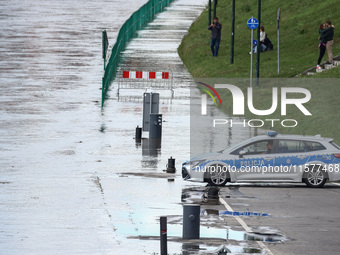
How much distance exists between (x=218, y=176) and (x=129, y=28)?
4150 centimetres

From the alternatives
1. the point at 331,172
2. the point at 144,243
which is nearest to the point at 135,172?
the point at 331,172

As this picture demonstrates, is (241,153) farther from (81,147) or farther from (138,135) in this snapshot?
(138,135)

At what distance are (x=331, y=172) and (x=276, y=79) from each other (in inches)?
749

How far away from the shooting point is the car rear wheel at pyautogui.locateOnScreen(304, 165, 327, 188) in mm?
23812

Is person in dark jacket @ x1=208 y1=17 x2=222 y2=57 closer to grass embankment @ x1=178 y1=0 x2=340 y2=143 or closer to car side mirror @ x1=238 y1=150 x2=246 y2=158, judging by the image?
grass embankment @ x1=178 y1=0 x2=340 y2=143

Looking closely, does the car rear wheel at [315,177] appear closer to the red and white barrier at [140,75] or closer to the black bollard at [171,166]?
the black bollard at [171,166]

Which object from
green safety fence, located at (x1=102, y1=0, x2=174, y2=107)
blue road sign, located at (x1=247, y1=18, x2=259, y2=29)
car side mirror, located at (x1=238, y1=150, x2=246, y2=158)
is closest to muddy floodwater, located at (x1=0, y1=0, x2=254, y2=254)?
green safety fence, located at (x1=102, y1=0, x2=174, y2=107)

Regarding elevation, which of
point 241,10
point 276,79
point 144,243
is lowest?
point 144,243

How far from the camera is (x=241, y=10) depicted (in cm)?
6781

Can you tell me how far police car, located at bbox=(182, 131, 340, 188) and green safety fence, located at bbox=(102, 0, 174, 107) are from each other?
17.3m

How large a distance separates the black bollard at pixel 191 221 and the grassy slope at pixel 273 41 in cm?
2645

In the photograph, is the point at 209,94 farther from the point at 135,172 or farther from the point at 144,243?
the point at 144,243

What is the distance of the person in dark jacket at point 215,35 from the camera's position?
168ft

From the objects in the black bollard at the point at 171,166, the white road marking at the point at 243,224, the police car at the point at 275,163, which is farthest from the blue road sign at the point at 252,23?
the white road marking at the point at 243,224
